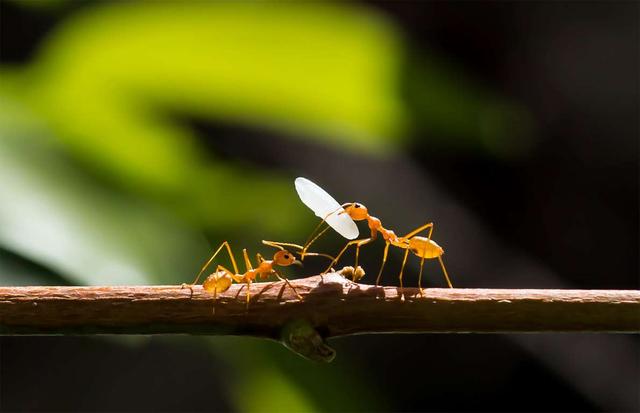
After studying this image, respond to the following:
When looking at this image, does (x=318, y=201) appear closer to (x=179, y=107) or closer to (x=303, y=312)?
(x=303, y=312)

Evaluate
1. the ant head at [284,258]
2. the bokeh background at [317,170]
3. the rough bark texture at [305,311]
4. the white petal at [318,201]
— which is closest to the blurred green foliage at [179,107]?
the bokeh background at [317,170]

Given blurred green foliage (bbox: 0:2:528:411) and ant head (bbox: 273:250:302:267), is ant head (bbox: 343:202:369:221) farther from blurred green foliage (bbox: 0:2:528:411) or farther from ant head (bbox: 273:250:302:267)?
blurred green foliage (bbox: 0:2:528:411)

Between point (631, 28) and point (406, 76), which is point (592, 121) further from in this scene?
point (406, 76)

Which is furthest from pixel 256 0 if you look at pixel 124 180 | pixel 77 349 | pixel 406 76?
pixel 77 349

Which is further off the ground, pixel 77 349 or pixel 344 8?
pixel 344 8

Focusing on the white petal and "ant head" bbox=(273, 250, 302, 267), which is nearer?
the white petal

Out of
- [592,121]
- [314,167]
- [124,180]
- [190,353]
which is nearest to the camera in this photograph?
[124,180]

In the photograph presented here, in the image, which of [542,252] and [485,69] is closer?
[542,252]

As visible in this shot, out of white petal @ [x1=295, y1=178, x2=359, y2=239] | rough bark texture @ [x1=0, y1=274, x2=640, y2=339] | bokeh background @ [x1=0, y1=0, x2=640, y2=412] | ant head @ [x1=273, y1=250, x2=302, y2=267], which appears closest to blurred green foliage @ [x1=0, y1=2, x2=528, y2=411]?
bokeh background @ [x1=0, y1=0, x2=640, y2=412]
